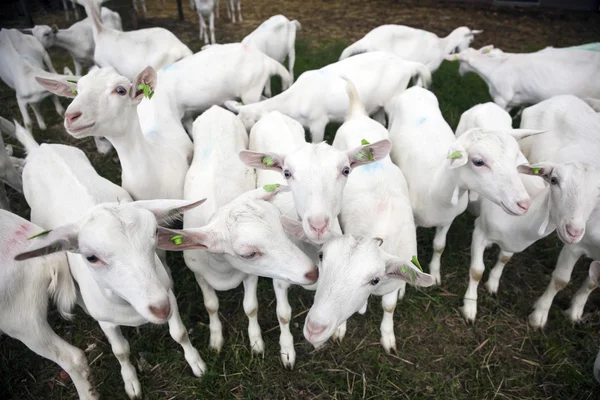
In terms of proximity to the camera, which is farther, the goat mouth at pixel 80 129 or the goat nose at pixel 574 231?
the goat mouth at pixel 80 129

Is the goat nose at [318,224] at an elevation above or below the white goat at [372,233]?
above

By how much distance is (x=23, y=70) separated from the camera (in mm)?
5574

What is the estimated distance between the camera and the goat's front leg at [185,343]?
2947 mm

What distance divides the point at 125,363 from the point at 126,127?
1.82 meters

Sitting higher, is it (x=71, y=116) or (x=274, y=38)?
(x=71, y=116)

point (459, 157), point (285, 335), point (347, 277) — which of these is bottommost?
point (285, 335)

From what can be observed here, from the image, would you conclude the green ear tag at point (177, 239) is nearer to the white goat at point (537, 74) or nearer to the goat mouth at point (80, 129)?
the goat mouth at point (80, 129)

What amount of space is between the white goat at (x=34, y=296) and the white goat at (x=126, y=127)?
83 centimetres

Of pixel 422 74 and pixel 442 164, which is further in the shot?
pixel 422 74

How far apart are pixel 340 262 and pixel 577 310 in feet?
8.53

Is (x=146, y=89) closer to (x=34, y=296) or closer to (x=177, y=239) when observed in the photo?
(x=177, y=239)

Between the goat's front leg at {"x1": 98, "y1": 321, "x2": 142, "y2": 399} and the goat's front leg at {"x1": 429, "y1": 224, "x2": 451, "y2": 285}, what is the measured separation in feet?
8.92

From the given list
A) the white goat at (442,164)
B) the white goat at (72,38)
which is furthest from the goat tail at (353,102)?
the white goat at (72,38)

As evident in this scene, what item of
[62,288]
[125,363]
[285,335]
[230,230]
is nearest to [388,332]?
[285,335]
